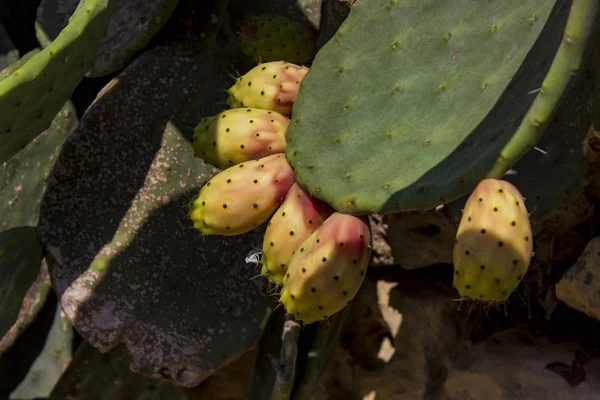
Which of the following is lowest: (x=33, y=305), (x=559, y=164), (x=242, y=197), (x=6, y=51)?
(x=33, y=305)

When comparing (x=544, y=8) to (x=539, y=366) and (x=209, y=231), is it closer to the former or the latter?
A: (x=209, y=231)

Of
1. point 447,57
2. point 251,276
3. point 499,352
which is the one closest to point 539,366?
point 499,352

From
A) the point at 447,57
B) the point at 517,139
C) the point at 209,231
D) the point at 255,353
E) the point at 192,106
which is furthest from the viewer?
the point at 255,353

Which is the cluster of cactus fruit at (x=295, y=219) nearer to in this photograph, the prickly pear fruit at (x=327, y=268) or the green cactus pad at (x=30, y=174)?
the prickly pear fruit at (x=327, y=268)

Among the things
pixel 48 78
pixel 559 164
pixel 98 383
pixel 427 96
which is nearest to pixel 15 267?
pixel 98 383

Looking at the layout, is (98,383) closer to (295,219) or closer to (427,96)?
(295,219)

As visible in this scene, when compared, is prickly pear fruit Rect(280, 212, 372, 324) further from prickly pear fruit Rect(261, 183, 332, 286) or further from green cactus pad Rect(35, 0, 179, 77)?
green cactus pad Rect(35, 0, 179, 77)

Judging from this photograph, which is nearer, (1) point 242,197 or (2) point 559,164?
(1) point 242,197
